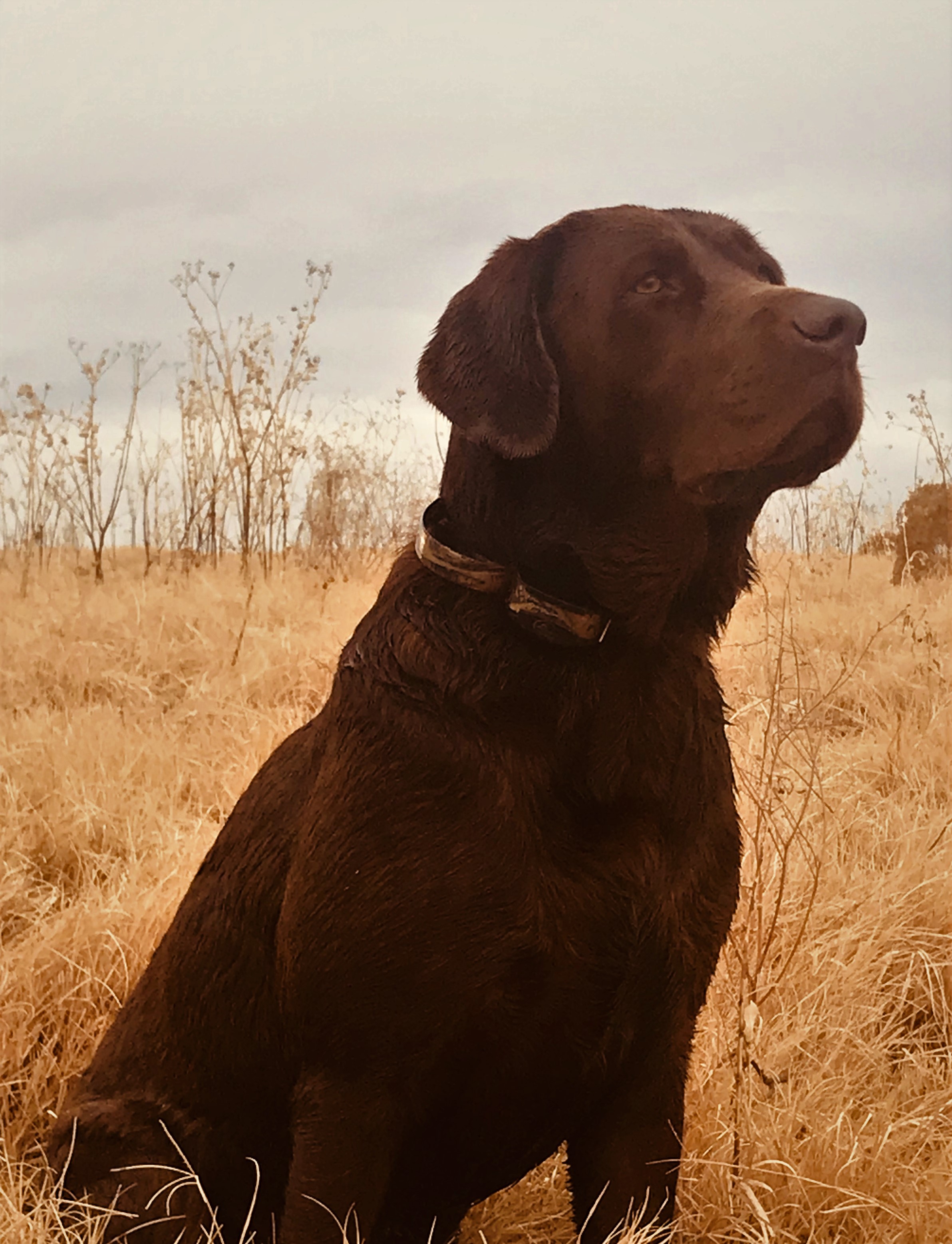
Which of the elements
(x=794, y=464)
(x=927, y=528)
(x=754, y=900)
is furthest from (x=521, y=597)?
(x=927, y=528)

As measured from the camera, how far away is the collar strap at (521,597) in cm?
150

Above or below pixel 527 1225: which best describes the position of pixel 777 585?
above

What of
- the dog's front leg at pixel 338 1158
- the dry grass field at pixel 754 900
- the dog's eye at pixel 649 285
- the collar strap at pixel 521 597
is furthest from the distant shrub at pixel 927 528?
the dog's front leg at pixel 338 1158

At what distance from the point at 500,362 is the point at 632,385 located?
0.60 feet

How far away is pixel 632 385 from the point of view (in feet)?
5.19

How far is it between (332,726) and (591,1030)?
51cm

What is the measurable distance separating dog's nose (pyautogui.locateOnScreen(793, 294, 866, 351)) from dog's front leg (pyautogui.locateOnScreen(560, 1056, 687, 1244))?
977 mm

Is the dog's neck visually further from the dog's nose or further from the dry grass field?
the dry grass field

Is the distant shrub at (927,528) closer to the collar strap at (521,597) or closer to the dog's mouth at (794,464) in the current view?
the dog's mouth at (794,464)

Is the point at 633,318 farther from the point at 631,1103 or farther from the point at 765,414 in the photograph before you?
the point at 631,1103

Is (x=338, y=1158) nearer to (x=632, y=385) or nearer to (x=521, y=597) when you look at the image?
(x=521, y=597)

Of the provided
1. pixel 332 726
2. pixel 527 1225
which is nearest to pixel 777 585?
pixel 527 1225

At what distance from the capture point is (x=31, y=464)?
8422 mm

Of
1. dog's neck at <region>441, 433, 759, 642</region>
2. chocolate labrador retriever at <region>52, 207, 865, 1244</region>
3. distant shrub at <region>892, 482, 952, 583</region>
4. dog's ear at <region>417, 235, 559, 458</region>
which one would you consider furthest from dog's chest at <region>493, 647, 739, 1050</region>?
distant shrub at <region>892, 482, 952, 583</region>
